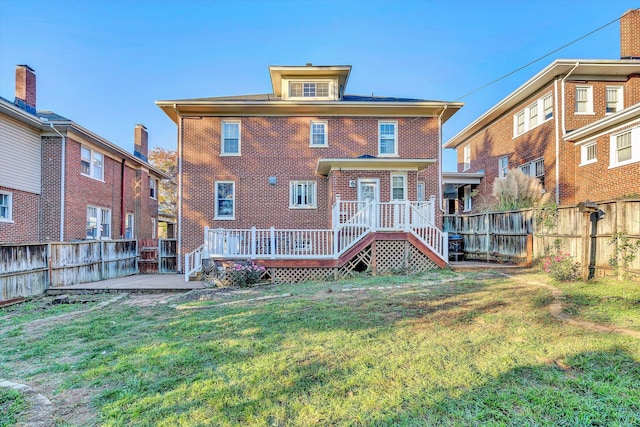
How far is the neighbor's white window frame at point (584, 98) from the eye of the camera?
1497 cm

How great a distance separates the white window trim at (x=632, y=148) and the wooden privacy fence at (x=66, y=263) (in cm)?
1820

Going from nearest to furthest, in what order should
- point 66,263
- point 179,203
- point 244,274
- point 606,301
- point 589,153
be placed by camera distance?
point 606,301, point 244,274, point 66,263, point 179,203, point 589,153

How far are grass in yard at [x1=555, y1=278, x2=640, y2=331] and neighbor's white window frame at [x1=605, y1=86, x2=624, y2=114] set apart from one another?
1193cm

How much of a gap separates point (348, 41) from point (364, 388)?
18.2 metres

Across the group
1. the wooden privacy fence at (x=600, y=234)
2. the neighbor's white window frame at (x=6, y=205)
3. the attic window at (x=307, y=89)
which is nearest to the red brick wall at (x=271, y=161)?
the attic window at (x=307, y=89)

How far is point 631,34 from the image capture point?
581 inches

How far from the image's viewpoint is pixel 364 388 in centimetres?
314

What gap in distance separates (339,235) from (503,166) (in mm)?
14428

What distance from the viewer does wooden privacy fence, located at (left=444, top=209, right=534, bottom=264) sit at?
10867mm

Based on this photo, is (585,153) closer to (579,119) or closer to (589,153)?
(589,153)

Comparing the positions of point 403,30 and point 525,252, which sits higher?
point 403,30

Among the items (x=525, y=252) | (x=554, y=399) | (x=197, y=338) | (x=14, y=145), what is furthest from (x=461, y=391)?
(x=14, y=145)

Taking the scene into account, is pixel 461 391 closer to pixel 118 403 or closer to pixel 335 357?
pixel 335 357

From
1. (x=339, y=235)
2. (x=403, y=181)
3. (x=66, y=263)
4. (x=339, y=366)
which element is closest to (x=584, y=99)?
(x=403, y=181)
